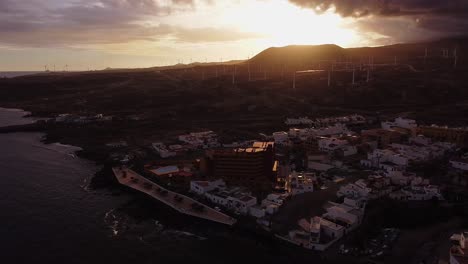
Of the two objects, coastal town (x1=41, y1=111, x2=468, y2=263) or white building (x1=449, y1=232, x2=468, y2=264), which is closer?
white building (x1=449, y1=232, x2=468, y2=264)

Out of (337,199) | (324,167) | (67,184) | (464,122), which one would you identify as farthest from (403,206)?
(464,122)

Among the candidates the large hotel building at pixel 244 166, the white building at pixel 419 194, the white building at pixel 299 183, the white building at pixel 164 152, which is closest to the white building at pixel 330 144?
the white building at pixel 299 183

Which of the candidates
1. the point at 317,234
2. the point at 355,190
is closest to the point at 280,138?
the point at 355,190

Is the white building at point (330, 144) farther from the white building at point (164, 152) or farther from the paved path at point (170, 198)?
the paved path at point (170, 198)

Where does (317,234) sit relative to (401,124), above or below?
below

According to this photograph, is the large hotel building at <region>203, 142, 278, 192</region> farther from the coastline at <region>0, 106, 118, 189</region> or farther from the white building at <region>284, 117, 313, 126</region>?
the white building at <region>284, 117, 313, 126</region>

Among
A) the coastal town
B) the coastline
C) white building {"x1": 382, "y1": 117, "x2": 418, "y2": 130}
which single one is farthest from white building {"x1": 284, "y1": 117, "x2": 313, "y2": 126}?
the coastline

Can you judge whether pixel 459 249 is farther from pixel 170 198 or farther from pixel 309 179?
pixel 170 198
